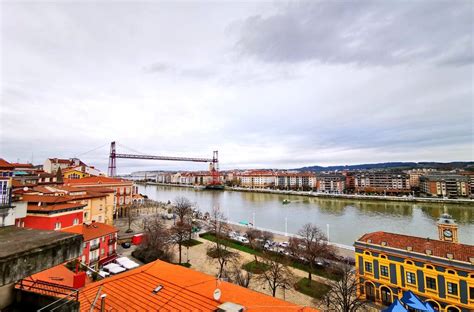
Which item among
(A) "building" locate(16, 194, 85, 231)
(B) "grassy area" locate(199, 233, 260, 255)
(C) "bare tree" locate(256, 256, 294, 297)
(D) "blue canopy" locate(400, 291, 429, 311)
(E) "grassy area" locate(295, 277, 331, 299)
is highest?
(A) "building" locate(16, 194, 85, 231)

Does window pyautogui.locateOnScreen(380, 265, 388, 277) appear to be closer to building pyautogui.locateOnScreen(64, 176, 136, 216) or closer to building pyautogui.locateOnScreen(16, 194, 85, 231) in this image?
building pyautogui.locateOnScreen(16, 194, 85, 231)

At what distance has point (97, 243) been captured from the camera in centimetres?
743

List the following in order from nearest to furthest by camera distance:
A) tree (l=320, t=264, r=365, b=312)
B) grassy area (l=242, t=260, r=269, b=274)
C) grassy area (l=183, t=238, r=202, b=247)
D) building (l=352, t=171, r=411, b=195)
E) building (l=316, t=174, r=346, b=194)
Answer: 1. tree (l=320, t=264, r=365, b=312)
2. grassy area (l=242, t=260, r=269, b=274)
3. grassy area (l=183, t=238, r=202, b=247)
4. building (l=352, t=171, r=411, b=195)
5. building (l=316, t=174, r=346, b=194)

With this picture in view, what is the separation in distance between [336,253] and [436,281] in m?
3.93

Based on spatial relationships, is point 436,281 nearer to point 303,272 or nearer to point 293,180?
point 303,272

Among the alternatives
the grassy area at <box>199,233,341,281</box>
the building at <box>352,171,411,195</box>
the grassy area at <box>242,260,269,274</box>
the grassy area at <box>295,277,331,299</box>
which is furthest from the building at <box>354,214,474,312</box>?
the building at <box>352,171,411,195</box>

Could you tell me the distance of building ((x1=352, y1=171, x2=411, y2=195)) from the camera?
34281 mm

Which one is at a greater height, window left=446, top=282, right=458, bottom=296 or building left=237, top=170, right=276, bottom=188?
building left=237, top=170, right=276, bottom=188

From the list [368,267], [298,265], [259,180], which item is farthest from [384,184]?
[368,267]

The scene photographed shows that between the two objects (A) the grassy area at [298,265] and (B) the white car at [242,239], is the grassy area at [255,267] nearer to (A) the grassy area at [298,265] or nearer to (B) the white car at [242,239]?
(A) the grassy area at [298,265]

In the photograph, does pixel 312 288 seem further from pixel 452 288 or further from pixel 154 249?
pixel 154 249

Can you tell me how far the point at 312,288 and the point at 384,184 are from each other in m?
35.7

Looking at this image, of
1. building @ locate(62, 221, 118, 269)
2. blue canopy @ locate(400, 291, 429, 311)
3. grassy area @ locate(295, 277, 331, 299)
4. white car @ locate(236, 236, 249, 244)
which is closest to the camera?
blue canopy @ locate(400, 291, 429, 311)

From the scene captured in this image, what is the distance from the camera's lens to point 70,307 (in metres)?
1.12
